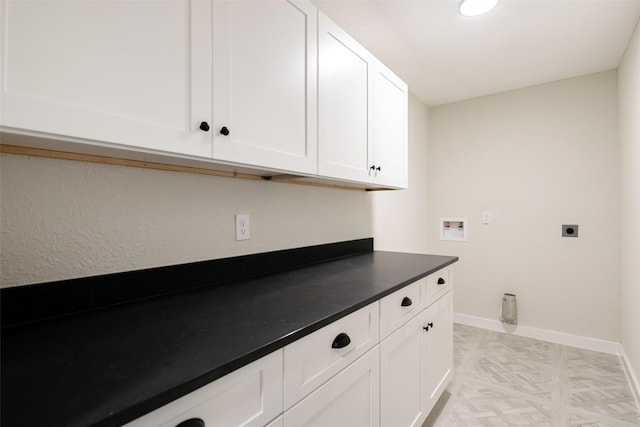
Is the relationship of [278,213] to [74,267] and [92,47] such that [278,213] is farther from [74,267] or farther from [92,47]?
Answer: [92,47]

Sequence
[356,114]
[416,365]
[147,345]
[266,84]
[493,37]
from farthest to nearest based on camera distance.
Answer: [493,37] → [356,114] → [416,365] → [266,84] → [147,345]

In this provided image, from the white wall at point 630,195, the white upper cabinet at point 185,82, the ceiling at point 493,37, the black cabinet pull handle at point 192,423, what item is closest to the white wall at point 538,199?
the white wall at point 630,195

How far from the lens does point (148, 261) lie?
3.56 ft

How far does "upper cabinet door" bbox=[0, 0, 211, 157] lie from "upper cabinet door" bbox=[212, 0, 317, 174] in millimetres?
60

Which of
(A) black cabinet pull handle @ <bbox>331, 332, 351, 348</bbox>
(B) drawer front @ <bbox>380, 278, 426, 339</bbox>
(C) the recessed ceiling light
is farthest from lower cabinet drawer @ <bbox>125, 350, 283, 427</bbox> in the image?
(C) the recessed ceiling light

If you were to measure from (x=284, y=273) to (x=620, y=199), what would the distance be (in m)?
2.80

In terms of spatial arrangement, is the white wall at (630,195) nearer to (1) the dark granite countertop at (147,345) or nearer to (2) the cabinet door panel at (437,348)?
(2) the cabinet door panel at (437,348)

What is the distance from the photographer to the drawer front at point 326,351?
775 millimetres

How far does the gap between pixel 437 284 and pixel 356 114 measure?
1.06 metres

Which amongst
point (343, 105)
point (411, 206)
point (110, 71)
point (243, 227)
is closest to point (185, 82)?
point (110, 71)

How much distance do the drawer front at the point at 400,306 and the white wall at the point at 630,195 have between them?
1591mm

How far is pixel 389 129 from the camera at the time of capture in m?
1.91

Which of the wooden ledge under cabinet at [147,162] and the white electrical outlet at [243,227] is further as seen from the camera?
the white electrical outlet at [243,227]

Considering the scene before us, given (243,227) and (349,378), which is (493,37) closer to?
(243,227)
